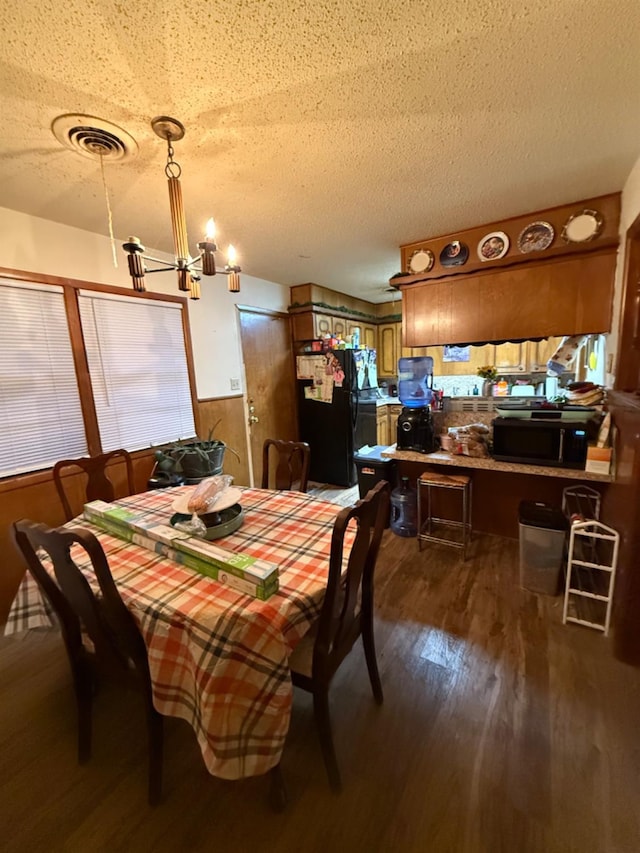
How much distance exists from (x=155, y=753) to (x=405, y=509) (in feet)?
6.95

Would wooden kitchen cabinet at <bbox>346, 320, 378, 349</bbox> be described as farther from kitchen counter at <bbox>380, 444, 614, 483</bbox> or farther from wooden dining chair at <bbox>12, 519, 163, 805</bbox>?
wooden dining chair at <bbox>12, 519, 163, 805</bbox>

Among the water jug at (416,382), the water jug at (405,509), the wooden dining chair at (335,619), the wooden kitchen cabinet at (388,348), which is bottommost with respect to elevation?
the water jug at (405,509)

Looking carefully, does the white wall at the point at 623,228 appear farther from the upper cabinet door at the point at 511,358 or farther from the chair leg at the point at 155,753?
the chair leg at the point at 155,753

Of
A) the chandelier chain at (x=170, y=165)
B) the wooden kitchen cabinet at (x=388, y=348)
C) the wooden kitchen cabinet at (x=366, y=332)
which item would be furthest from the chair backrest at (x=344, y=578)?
the wooden kitchen cabinet at (x=388, y=348)

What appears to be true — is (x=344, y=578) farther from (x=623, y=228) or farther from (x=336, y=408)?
(x=336, y=408)

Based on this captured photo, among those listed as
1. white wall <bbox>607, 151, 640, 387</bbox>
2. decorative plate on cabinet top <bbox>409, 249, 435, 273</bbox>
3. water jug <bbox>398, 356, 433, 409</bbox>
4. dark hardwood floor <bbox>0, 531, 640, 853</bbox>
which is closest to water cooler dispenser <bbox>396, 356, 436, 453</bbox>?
water jug <bbox>398, 356, 433, 409</bbox>

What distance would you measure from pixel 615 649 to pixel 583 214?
243cm

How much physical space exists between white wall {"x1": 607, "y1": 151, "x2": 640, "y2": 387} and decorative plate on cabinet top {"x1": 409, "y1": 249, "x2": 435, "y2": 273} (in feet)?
3.66

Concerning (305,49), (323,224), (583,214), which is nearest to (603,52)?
(305,49)

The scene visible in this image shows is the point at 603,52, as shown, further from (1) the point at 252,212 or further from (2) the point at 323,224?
(1) the point at 252,212

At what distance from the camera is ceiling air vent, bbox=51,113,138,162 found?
129cm

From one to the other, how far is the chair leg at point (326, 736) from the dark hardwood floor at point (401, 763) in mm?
55

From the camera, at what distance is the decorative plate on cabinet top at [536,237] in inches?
88.6

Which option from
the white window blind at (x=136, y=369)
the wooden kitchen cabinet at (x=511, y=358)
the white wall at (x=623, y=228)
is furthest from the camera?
the wooden kitchen cabinet at (x=511, y=358)
